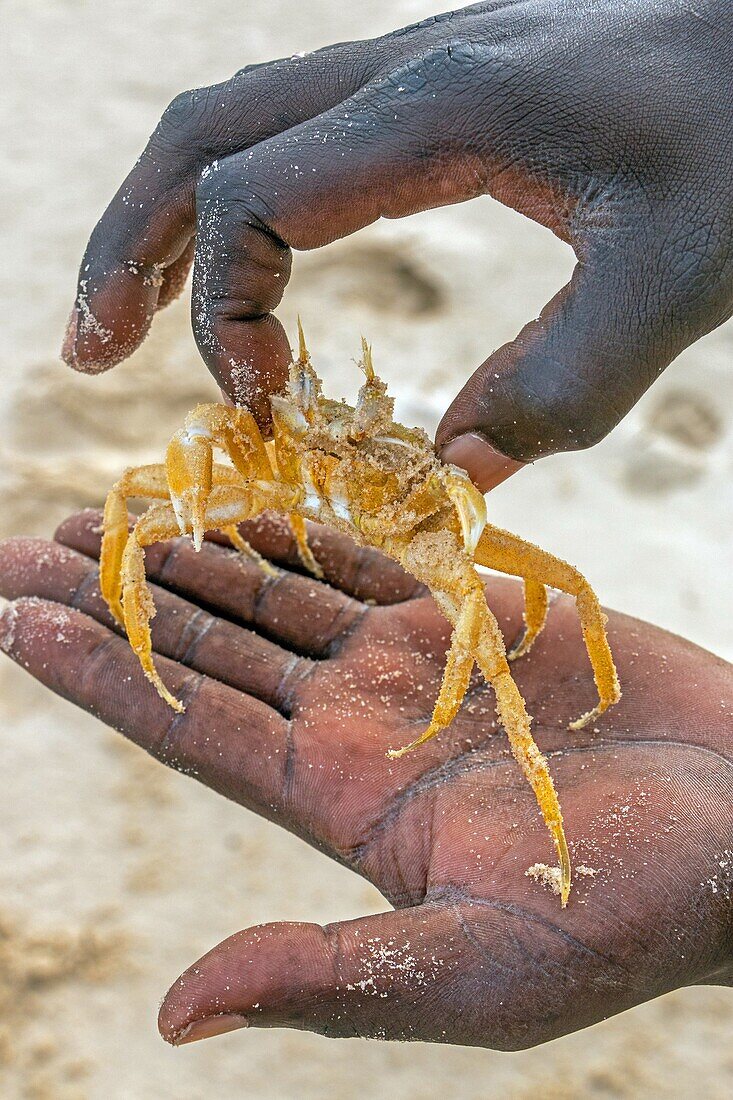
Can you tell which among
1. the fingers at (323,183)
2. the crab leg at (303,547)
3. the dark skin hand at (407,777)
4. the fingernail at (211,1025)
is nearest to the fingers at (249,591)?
the dark skin hand at (407,777)

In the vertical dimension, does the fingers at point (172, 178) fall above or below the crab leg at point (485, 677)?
above

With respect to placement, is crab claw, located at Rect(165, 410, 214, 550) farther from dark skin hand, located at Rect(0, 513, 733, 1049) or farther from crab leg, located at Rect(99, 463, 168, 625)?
dark skin hand, located at Rect(0, 513, 733, 1049)

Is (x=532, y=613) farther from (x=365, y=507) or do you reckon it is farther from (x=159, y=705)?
(x=159, y=705)

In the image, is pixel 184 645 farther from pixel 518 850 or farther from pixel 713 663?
pixel 713 663

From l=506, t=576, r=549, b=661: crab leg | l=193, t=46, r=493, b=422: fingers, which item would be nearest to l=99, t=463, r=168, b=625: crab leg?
l=193, t=46, r=493, b=422: fingers

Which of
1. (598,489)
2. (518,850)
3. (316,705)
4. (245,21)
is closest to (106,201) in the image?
(245,21)

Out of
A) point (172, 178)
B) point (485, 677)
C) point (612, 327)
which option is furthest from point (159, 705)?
point (612, 327)

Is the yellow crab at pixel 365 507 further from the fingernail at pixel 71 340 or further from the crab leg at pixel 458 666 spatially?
the fingernail at pixel 71 340
